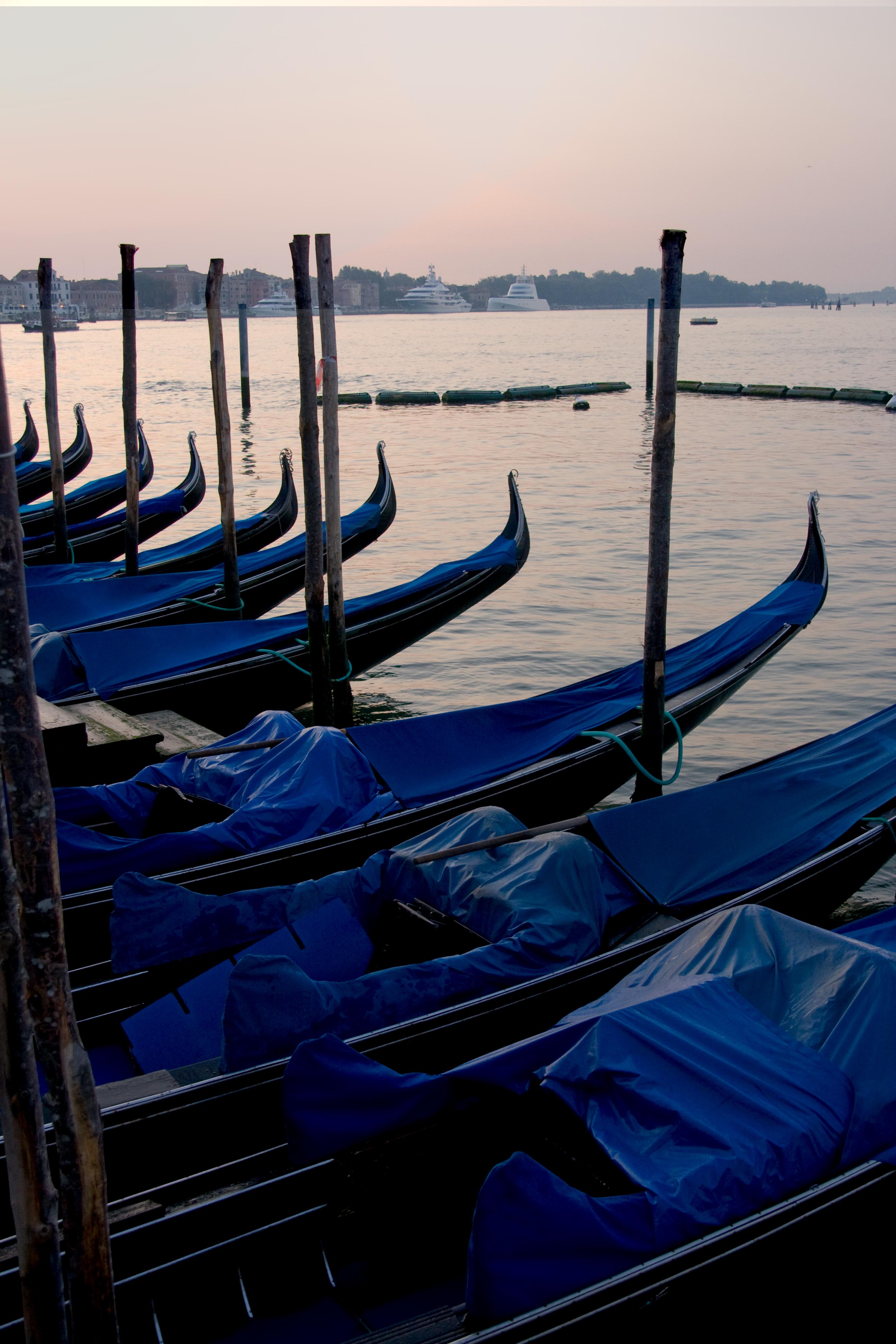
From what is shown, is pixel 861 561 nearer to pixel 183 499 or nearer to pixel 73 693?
pixel 183 499

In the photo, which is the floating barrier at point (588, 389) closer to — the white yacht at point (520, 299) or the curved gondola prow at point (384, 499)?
the curved gondola prow at point (384, 499)

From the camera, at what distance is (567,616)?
8367mm

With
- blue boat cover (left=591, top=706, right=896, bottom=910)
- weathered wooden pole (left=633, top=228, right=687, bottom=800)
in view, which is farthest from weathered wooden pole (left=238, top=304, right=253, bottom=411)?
blue boat cover (left=591, top=706, right=896, bottom=910)

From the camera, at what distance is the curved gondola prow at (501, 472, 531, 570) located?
244 inches

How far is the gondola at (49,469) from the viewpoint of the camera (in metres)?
11.8

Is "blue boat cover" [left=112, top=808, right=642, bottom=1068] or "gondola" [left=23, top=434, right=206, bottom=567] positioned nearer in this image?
"blue boat cover" [left=112, top=808, right=642, bottom=1068]

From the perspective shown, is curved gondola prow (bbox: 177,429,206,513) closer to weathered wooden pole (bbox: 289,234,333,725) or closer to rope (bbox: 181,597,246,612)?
rope (bbox: 181,597,246,612)

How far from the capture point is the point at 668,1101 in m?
1.99

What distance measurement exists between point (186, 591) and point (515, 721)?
2751 millimetres

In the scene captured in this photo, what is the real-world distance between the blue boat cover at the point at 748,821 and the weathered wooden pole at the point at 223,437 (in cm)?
299

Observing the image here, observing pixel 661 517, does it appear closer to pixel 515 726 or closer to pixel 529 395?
pixel 515 726

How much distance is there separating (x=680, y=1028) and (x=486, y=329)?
67.1 meters

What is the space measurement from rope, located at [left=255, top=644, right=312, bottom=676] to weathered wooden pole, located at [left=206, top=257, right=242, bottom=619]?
688 mm

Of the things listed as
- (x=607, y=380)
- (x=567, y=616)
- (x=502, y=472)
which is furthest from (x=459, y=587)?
(x=607, y=380)
